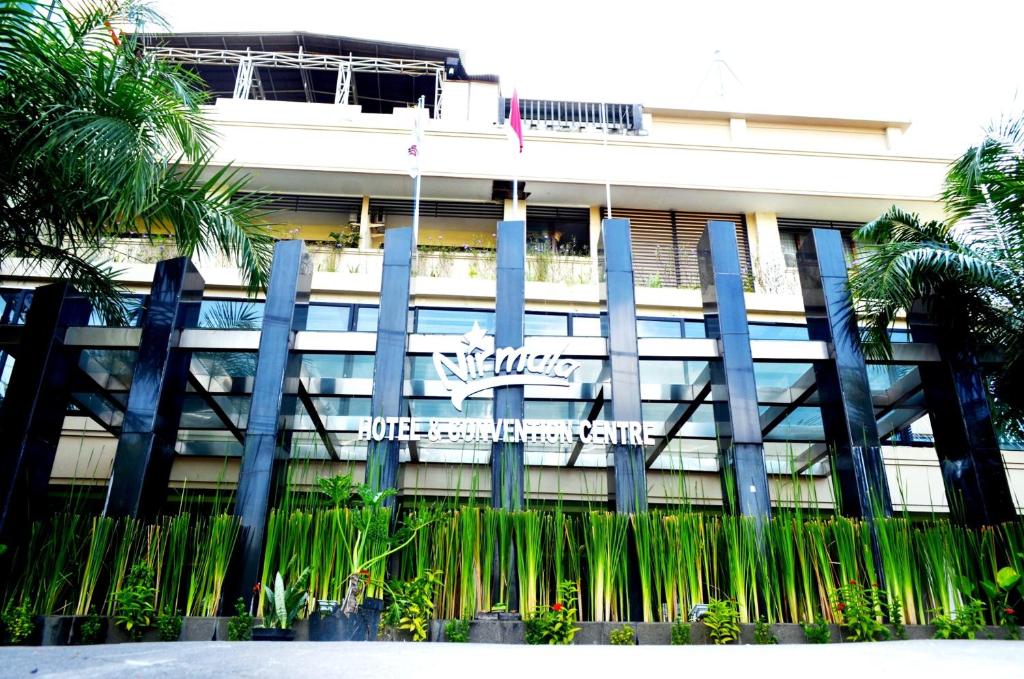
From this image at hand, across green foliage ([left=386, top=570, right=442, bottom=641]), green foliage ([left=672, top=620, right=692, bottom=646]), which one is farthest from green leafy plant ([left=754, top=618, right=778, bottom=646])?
green foliage ([left=386, top=570, right=442, bottom=641])

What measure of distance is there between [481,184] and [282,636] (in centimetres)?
829

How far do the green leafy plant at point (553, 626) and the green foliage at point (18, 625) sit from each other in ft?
9.82

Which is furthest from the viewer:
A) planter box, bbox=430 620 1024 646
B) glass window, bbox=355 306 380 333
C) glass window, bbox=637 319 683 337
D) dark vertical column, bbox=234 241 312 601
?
glass window, bbox=637 319 683 337

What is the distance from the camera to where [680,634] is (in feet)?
15.0

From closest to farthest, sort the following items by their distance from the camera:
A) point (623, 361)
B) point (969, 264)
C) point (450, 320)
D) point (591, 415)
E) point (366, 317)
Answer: point (969, 264), point (623, 361), point (591, 415), point (366, 317), point (450, 320)

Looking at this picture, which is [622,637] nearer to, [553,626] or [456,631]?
[553,626]

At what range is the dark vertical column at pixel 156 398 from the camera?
5.73 m

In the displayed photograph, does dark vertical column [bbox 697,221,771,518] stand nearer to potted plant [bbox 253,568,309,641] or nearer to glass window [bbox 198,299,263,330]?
potted plant [bbox 253,568,309,641]

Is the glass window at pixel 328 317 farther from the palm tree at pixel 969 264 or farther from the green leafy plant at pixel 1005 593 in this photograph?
the green leafy plant at pixel 1005 593

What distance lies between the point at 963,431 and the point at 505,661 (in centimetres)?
477

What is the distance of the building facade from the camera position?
602cm

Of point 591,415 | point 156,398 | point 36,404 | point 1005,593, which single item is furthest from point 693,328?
point 36,404

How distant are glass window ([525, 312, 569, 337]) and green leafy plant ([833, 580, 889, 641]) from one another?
5.20m

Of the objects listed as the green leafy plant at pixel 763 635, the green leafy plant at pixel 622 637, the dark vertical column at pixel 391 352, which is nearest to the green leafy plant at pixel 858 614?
the green leafy plant at pixel 763 635
